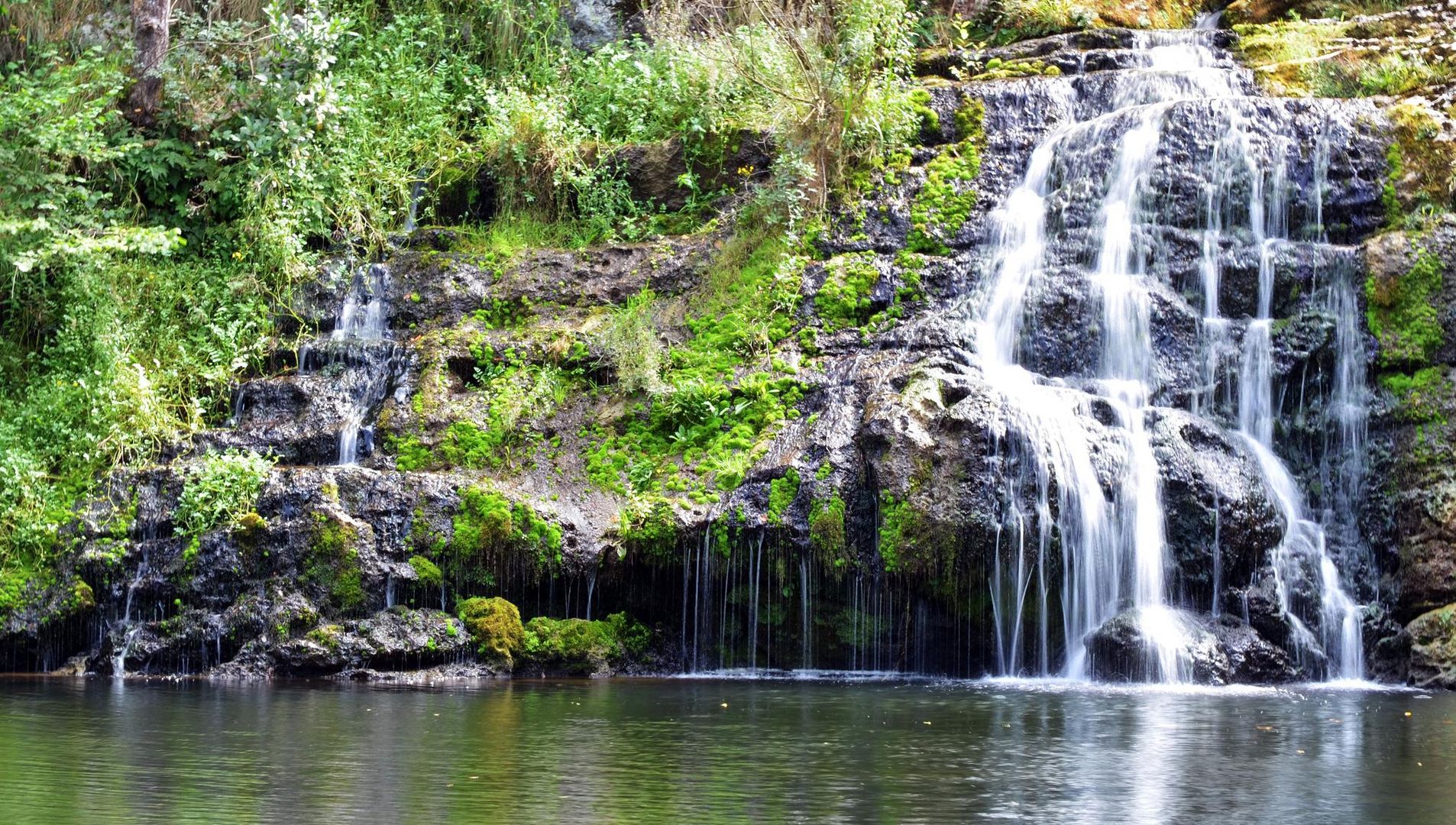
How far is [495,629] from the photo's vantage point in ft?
38.5

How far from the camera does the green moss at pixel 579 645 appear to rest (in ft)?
39.1

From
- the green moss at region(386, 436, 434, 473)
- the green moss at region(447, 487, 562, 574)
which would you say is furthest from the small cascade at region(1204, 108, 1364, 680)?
the green moss at region(386, 436, 434, 473)

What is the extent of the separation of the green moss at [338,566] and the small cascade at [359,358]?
4.28 feet

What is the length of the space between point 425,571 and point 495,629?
77cm

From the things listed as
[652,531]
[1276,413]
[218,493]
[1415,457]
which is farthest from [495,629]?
[1415,457]

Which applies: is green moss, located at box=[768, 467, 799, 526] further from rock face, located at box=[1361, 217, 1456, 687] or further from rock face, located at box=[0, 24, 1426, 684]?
rock face, located at box=[1361, 217, 1456, 687]

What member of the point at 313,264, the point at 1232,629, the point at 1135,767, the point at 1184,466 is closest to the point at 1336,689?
the point at 1232,629

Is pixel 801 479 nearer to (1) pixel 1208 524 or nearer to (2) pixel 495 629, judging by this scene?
(2) pixel 495 629

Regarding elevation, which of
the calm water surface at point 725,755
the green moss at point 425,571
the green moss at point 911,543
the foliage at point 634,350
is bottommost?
the calm water surface at point 725,755

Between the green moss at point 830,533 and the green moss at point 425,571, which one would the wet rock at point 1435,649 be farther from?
the green moss at point 425,571

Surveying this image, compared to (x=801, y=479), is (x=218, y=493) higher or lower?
lower

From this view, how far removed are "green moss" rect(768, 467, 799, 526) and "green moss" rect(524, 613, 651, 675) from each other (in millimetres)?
1599

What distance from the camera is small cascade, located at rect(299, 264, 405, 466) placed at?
13391mm

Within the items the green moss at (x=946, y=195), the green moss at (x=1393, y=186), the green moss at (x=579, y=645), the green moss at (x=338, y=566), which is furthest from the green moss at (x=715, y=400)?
the green moss at (x=1393, y=186)
